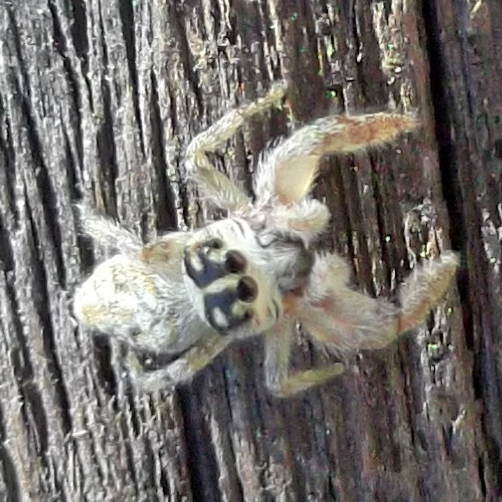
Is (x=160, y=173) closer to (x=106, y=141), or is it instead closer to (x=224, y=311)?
(x=106, y=141)

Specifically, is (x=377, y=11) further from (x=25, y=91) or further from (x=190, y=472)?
(x=190, y=472)

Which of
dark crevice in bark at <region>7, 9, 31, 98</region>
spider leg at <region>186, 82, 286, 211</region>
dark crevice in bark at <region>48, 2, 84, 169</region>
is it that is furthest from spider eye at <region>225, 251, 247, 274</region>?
dark crevice in bark at <region>7, 9, 31, 98</region>

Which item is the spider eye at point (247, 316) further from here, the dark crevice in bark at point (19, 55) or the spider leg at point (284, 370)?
the dark crevice in bark at point (19, 55)

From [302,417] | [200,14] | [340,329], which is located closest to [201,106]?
[200,14]

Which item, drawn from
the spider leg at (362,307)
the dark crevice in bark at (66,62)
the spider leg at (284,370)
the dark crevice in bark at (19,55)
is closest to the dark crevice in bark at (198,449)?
the spider leg at (284,370)

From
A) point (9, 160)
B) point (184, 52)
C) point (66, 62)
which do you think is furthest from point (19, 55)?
point (184, 52)
